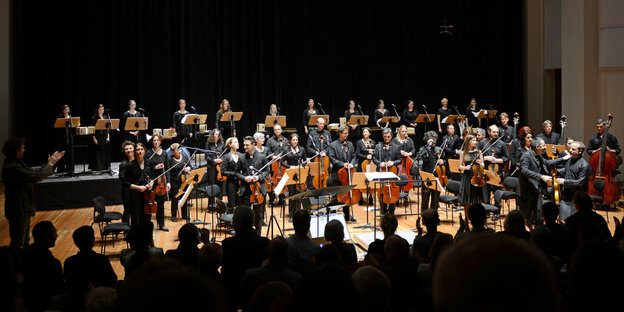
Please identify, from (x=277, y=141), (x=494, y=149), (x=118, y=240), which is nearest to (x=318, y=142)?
(x=277, y=141)

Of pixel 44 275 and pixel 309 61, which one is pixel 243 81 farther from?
pixel 44 275

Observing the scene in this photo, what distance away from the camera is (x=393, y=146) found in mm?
10547

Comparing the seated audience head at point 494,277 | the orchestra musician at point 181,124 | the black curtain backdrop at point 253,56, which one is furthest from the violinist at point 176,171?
the seated audience head at point 494,277

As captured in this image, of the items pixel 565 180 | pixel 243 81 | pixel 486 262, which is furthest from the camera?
pixel 243 81

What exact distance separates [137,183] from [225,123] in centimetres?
607

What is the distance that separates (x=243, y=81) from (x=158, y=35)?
277 centimetres

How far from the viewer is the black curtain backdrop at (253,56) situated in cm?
1436

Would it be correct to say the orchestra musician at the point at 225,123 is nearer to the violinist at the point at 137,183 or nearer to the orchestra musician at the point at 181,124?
the orchestra musician at the point at 181,124

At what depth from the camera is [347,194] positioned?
9602 mm

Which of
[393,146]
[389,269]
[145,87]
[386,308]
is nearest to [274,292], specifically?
[386,308]

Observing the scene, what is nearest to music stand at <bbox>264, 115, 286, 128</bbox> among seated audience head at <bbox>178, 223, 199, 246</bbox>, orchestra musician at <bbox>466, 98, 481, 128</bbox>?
orchestra musician at <bbox>466, 98, 481, 128</bbox>

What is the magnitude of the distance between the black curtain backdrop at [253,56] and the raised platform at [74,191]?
342 cm

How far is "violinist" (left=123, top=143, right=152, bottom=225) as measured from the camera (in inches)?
332

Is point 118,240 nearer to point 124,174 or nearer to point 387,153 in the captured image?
point 124,174
